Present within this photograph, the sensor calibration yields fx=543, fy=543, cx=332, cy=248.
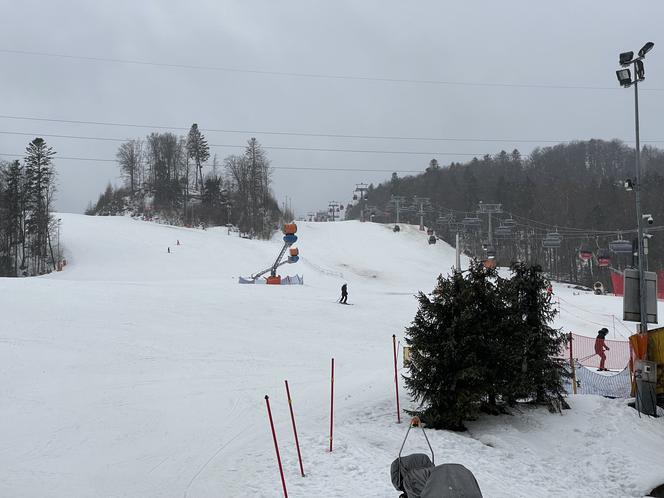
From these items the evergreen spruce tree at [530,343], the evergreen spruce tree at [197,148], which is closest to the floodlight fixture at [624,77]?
the evergreen spruce tree at [530,343]

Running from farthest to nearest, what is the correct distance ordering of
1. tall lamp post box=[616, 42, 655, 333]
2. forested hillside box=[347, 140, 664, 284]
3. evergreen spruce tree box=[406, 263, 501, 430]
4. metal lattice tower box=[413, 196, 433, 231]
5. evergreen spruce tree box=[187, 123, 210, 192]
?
1. evergreen spruce tree box=[187, 123, 210, 192]
2. metal lattice tower box=[413, 196, 433, 231]
3. forested hillside box=[347, 140, 664, 284]
4. tall lamp post box=[616, 42, 655, 333]
5. evergreen spruce tree box=[406, 263, 501, 430]

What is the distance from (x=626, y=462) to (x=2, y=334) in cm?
1836

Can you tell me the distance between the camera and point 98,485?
27.7 ft

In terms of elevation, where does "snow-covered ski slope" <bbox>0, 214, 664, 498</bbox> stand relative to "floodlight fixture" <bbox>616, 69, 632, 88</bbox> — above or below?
below

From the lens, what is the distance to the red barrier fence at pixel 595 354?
19.7m

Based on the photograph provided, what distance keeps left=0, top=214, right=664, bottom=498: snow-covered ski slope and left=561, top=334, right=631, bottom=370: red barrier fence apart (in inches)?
228

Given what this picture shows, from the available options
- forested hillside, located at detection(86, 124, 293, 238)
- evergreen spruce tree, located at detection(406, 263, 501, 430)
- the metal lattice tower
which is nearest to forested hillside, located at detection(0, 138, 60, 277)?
forested hillside, located at detection(86, 124, 293, 238)

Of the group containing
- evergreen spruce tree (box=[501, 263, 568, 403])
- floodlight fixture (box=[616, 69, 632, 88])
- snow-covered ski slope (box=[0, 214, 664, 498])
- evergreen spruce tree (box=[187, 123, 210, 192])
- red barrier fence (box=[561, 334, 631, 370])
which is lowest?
red barrier fence (box=[561, 334, 631, 370])

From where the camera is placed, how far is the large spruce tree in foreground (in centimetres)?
1116

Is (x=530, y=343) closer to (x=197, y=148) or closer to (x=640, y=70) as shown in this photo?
(x=640, y=70)

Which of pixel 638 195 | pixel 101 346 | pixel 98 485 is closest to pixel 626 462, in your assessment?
pixel 638 195

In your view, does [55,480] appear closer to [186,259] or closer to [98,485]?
[98,485]

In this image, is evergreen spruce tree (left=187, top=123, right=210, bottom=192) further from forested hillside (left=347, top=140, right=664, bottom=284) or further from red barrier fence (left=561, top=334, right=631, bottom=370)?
red barrier fence (left=561, top=334, right=631, bottom=370)

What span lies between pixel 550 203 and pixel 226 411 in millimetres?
97139
